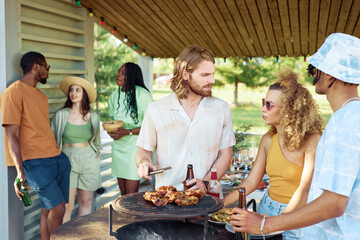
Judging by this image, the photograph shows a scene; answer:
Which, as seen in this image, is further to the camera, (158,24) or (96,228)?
(158,24)

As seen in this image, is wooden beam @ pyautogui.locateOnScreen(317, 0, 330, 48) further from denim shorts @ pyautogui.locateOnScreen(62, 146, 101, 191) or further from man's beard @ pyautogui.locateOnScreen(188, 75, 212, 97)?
denim shorts @ pyautogui.locateOnScreen(62, 146, 101, 191)

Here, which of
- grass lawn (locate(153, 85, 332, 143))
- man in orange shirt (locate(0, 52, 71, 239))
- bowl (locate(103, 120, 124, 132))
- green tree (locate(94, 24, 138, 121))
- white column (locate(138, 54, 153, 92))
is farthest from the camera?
grass lawn (locate(153, 85, 332, 143))

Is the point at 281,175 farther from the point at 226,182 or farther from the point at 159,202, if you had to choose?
the point at 226,182

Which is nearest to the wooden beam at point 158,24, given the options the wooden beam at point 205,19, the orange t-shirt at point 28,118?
the wooden beam at point 205,19

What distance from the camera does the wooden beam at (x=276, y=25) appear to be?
536cm

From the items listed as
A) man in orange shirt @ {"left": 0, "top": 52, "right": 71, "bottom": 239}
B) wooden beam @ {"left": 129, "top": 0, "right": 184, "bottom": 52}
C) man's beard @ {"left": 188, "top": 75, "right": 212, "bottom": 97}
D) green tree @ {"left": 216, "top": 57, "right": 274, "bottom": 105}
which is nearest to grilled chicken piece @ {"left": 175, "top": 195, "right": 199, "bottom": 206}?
man's beard @ {"left": 188, "top": 75, "right": 212, "bottom": 97}

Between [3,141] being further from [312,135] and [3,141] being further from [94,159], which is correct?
[312,135]

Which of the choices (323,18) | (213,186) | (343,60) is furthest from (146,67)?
(343,60)

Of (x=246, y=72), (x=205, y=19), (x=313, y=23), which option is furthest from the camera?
(x=246, y=72)

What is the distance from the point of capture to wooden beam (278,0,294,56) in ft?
17.4

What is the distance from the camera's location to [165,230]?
2.56 metres

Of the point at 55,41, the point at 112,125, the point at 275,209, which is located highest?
the point at 55,41

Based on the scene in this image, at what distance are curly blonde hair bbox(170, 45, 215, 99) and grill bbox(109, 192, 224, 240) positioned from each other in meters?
0.84

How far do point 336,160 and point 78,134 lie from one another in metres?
3.65
